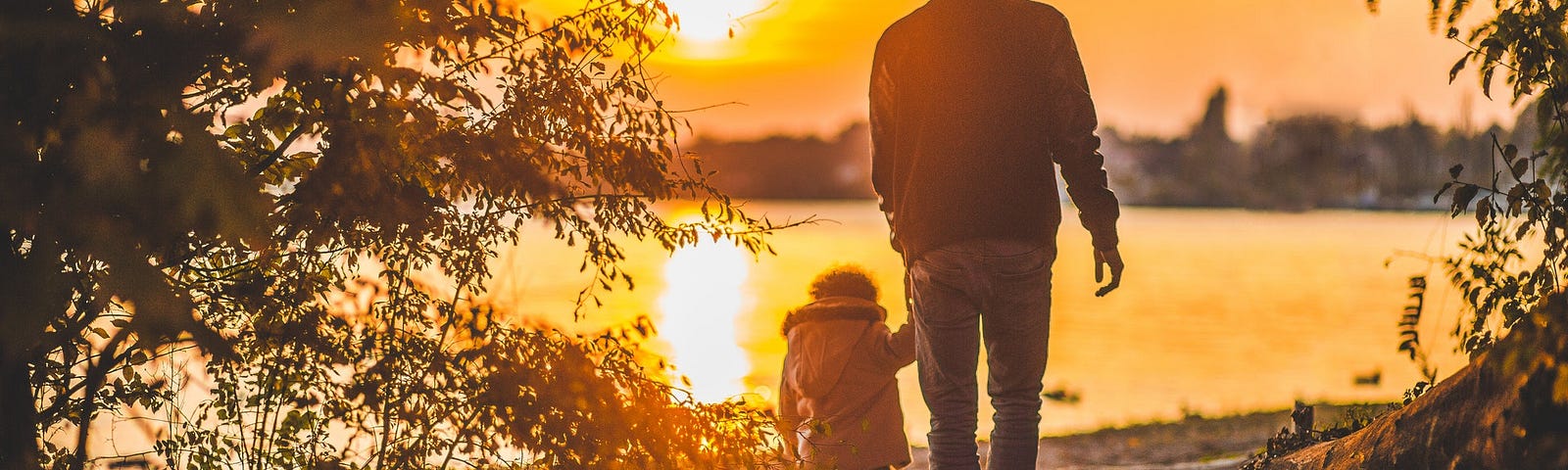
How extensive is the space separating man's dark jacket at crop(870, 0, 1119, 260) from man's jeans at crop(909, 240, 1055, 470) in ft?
0.20

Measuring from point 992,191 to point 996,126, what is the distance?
191mm

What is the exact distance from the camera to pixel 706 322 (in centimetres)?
2741

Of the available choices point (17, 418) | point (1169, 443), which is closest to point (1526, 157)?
point (17, 418)

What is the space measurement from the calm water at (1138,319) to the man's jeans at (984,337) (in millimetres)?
381

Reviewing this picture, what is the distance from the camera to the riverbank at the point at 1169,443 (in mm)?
7289

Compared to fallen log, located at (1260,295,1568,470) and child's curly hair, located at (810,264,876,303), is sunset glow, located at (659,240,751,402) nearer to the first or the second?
child's curly hair, located at (810,264,876,303)

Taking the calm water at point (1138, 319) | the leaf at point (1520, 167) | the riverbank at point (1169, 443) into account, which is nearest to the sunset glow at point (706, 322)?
the calm water at point (1138, 319)

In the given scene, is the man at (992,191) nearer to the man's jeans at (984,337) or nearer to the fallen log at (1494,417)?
the man's jeans at (984,337)

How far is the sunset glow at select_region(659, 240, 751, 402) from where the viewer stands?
4.69m

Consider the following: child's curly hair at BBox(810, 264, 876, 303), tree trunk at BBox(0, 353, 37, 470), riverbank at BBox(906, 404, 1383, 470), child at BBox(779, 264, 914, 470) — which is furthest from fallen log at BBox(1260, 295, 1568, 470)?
tree trunk at BBox(0, 353, 37, 470)

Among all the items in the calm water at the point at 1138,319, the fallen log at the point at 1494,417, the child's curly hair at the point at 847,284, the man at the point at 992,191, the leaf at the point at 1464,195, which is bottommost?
the fallen log at the point at 1494,417

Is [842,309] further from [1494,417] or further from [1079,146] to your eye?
[1494,417]

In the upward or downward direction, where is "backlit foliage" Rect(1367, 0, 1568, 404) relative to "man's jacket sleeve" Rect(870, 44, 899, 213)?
downward

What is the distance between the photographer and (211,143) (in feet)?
9.11
